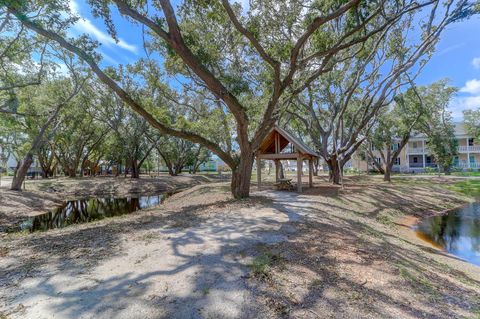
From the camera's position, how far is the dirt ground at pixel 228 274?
3.28 m

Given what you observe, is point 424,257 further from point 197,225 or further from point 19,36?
point 19,36

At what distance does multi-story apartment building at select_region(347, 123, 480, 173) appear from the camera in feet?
122

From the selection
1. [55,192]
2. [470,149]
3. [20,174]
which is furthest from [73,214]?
[470,149]

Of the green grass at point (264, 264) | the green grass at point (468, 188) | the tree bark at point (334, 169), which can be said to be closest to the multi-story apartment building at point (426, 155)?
the green grass at point (468, 188)

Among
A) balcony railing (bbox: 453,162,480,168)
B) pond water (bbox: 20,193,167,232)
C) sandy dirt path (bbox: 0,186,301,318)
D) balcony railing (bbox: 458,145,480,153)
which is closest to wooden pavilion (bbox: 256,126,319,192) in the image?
sandy dirt path (bbox: 0,186,301,318)

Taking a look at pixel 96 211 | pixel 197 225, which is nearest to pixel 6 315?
pixel 197 225

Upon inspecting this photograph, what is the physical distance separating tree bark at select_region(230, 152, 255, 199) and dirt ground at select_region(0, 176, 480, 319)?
152 inches

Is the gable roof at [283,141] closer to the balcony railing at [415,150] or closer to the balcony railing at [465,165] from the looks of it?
the balcony railing at [415,150]

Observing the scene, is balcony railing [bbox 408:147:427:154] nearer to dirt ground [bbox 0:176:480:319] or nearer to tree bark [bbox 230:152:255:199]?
tree bark [bbox 230:152:255:199]

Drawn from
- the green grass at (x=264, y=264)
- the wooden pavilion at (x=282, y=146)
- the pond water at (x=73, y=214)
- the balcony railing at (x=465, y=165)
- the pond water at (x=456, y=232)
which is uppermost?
the wooden pavilion at (x=282, y=146)

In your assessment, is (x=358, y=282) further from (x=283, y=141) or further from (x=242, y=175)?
(x=283, y=141)

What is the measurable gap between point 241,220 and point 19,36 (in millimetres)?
13168

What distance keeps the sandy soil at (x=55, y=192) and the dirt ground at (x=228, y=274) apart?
7.67 metres

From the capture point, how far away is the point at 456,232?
9781mm
